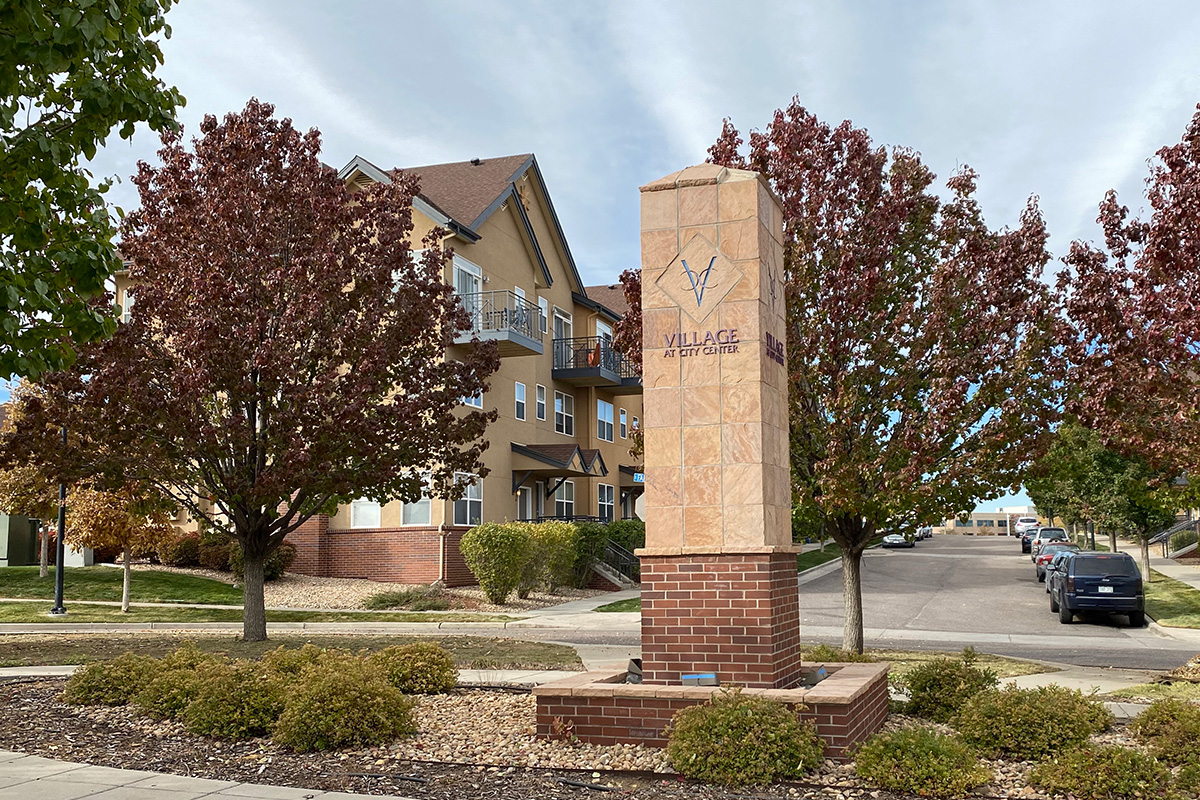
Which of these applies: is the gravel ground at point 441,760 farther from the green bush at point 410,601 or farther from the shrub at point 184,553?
the shrub at point 184,553

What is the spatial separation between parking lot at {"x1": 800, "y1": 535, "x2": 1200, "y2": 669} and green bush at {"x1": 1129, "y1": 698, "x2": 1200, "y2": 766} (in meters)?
8.80

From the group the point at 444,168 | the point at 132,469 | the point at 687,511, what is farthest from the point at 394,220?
the point at 444,168

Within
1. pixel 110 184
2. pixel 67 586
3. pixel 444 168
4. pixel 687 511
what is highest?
pixel 444 168

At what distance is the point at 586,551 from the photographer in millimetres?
32438

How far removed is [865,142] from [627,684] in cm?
890

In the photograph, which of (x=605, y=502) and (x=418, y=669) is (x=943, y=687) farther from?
(x=605, y=502)

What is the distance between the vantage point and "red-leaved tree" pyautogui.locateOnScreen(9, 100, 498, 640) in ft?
50.6

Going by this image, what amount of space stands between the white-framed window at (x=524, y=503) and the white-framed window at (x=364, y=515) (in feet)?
17.9

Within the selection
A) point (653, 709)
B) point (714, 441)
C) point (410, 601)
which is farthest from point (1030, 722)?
point (410, 601)

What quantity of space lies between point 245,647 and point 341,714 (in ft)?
29.0

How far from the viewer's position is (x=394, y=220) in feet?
56.7

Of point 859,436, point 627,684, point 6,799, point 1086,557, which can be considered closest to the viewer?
point 6,799

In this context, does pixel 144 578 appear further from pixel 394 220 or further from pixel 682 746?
pixel 682 746

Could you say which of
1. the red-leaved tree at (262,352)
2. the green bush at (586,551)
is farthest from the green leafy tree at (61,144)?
the green bush at (586,551)
